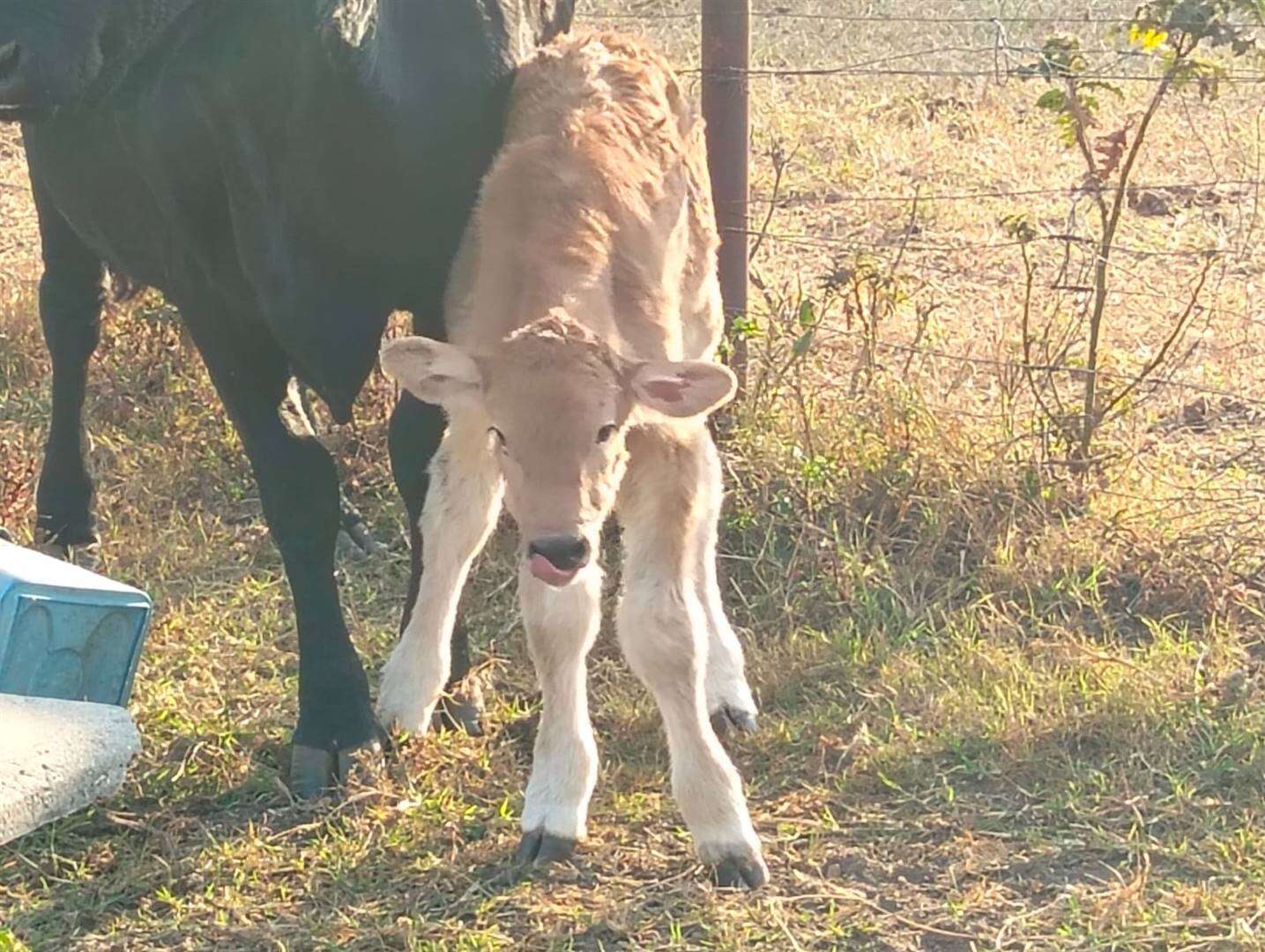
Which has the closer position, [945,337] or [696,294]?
[696,294]

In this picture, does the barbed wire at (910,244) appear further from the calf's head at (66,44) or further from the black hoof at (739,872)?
the black hoof at (739,872)

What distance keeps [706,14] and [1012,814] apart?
269 centimetres

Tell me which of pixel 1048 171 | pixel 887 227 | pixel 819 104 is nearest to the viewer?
pixel 887 227

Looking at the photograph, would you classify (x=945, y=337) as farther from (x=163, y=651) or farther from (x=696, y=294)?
(x=163, y=651)

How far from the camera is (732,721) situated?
172 inches

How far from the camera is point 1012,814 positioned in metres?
3.94

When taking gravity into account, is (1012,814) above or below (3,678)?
below

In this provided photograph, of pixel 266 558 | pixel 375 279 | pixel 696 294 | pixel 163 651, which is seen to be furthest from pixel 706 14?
pixel 163 651

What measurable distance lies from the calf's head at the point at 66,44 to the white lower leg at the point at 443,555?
1.17 metres

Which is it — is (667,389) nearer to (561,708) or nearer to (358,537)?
(561,708)

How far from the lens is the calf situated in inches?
135

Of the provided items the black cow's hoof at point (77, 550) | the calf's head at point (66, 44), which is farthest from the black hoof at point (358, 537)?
the calf's head at point (66, 44)

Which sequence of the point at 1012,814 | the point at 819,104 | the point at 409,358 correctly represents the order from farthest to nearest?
1. the point at 819,104
2. the point at 1012,814
3. the point at 409,358

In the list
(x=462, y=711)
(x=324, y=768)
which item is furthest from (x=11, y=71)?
(x=462, y=711)
